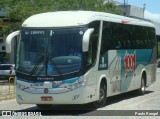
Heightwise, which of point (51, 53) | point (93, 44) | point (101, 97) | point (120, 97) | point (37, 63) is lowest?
point (120, 97)

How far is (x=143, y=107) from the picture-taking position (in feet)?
55.1

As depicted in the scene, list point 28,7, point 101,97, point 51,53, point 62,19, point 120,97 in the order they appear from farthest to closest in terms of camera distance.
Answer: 1. point 28,7
2. point 120,97
3. point 101,97
4. point 62,19
5. point 51,53

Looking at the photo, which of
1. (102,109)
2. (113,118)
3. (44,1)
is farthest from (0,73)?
(113,118)

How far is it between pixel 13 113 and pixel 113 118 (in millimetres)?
3507

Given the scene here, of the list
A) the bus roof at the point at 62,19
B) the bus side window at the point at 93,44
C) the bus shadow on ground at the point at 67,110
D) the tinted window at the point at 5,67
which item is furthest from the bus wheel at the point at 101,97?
the tinted window at the point at 5,67

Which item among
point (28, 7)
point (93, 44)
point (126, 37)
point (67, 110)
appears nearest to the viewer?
point (93, 44)

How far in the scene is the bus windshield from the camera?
1506 centimetres

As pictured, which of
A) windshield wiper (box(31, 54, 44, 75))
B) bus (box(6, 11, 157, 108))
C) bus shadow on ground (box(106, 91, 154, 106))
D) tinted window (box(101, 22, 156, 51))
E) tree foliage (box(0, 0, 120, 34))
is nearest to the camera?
bus (box(6, 11, 157, 108))

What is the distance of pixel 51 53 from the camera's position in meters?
15.2

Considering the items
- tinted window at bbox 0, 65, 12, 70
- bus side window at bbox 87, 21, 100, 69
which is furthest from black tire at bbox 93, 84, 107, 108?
tinted window at bbox 0, 65, 12, 70

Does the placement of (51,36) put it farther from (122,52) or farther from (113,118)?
(122,52)

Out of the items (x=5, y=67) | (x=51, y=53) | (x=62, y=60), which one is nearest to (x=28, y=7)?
(x=5, y=67)

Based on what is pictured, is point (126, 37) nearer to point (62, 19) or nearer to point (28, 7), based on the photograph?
point (62, 19)

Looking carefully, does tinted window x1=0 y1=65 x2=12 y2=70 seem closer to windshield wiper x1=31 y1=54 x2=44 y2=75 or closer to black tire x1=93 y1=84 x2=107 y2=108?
black tire x1=93 y1=84 x2=107 y2=108
